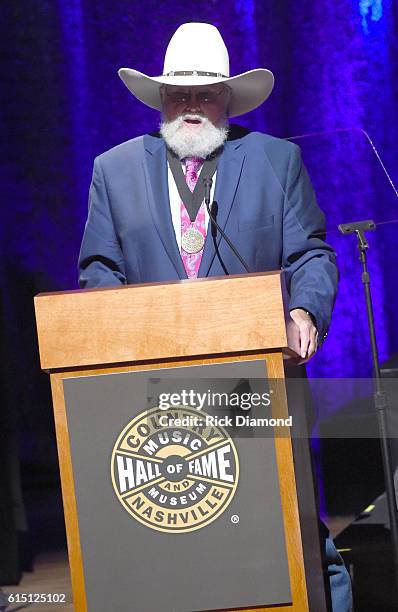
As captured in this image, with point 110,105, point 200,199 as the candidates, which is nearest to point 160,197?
point 200,199

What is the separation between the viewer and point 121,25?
4648 millimetres

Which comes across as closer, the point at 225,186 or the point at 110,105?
the point at 225,186

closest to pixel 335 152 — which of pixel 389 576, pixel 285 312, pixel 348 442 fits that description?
pixel 285 312

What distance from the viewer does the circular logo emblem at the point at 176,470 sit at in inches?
77.6

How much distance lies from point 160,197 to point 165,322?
85 cm

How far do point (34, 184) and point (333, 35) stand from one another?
144 centimetres

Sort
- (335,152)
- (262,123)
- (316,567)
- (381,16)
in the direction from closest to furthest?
(316,567), (335,152), (381,16), (262,123)

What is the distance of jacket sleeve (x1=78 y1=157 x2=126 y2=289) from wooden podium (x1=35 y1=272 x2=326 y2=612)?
70cm

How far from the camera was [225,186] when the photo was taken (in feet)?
8.93

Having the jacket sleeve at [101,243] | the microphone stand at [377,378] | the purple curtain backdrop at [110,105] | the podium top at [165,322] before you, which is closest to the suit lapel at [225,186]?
the jacket sleeve at [101,243]

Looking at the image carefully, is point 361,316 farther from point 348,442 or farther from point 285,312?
point 285,312

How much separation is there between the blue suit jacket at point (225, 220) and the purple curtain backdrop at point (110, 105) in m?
1.41

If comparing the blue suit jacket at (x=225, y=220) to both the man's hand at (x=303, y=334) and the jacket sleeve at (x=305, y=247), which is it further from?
the man's hand at (x=303, y=334)

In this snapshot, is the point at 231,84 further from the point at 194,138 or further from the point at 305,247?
the point at 305,247
